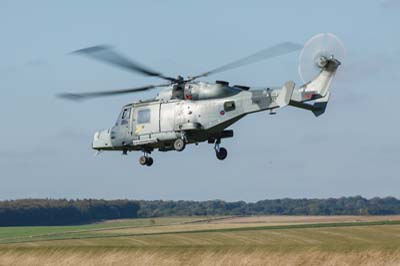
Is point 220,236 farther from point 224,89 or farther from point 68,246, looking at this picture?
point 224,89

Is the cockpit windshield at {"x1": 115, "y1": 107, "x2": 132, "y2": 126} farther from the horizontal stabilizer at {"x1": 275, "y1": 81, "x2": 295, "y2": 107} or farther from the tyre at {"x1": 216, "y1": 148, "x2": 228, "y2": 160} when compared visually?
the horizontal stabilizer at {"x1": 275, "y1": 81, "x2": 295, "y2": 107}

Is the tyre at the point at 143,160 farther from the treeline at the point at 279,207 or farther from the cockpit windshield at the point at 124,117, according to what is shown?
the treeline at the point at 279,207

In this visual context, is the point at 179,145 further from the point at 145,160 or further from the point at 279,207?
the point at 279,207

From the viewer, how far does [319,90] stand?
45781mm

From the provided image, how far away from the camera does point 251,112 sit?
46031mm

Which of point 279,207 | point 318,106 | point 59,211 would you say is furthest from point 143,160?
point 279,207

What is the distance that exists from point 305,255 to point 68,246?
19.6m

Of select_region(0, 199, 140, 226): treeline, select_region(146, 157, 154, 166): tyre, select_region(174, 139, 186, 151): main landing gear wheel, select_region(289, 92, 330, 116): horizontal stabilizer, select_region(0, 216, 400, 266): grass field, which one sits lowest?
select_region(0, 216, 400, 266): grass field

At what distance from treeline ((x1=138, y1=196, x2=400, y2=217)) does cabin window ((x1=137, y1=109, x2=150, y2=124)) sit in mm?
105943

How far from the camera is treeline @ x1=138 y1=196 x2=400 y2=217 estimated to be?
16138cm

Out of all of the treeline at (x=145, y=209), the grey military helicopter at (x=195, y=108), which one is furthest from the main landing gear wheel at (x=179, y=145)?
the treeline at (x=145, y=209)

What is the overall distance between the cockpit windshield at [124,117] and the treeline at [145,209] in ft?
313

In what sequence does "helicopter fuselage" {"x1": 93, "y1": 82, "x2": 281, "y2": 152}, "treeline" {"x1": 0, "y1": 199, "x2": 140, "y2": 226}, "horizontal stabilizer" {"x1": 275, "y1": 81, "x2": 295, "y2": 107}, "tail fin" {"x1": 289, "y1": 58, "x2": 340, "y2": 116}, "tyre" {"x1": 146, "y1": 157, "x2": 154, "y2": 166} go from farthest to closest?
"treeline" {"x1": 0, "y1": 199, "x2": 140, "y2": 226} → "tyre" {"x1": 146, "y1": 157, "x2": 154, "y2": 166} → "helicopter fuselage" {"x1": 93, "y1": 82, "x2": 281, "y2": 152} → "tail fin" {"x1": 289, "y1": 58, "x2": 340, "y2": 116} → "horizontal stabilizer" {"x1": 275, "y1": 81, "x2": 295, "y2": 107}

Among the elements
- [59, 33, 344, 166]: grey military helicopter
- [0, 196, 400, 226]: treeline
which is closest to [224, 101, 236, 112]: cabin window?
[59, 33, 344, 166]: grey military helicopter
